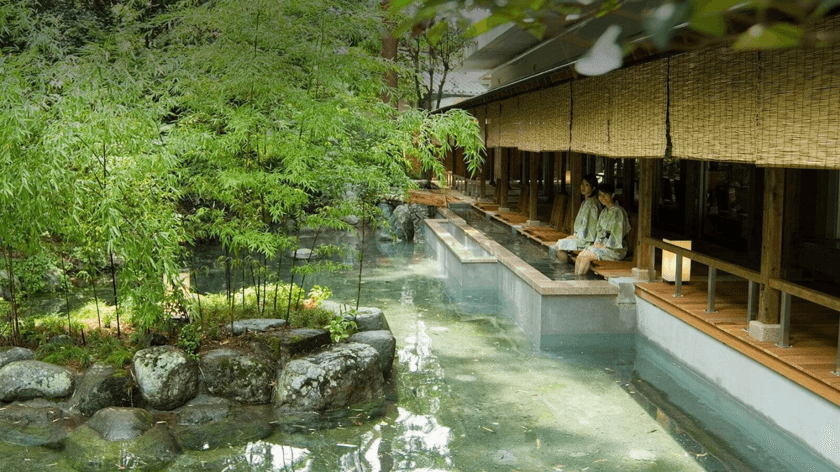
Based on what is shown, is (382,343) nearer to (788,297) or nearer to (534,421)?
(534,421)

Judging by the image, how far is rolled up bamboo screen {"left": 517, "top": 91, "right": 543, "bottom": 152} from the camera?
45.9 feet

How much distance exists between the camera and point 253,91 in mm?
8797

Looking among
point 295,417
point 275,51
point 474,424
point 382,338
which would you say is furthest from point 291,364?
point 275,51

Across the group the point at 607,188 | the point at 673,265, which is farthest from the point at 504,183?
the point at 673,265

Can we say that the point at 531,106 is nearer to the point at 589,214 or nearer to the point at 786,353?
the point at 589,214

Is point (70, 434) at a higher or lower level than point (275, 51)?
lower

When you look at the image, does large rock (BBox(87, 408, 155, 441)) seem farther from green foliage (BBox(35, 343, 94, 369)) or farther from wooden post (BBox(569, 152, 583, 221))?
wooden post (BBox(569, 152, 583, 221))

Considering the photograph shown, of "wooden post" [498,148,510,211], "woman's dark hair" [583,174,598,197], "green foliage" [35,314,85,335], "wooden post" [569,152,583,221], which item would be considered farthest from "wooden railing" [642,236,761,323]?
"wooden post" [498,148,510,211]

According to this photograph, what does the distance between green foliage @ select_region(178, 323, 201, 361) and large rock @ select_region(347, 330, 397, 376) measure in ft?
5.31

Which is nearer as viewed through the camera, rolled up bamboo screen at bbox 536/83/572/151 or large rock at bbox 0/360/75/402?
large rock at bbox 0/360/75/402

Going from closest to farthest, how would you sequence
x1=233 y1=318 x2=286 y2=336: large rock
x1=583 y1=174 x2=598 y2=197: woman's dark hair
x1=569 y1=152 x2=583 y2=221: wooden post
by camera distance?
1. x1=233 y1=318 x2=286 y2=336: large rock
2. x1=583 y1=174 x2=598 y2=197: woman's dark hair
3. x1=569 y1=152 x2=583 y2=221: wooden post

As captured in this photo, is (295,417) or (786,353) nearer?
(786,353)

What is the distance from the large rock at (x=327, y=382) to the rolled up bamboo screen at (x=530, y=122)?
6713 millimetres

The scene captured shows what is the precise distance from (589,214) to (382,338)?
5.03m
